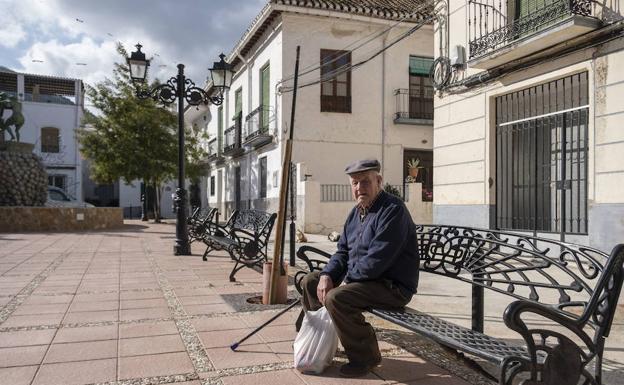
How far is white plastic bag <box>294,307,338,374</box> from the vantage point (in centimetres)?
304

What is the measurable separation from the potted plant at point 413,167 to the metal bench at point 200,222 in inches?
276

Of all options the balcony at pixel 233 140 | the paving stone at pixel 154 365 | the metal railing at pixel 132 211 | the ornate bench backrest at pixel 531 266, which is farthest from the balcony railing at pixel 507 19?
the metal railing at pixel 132 211

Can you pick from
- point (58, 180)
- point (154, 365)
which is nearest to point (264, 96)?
point (154, 365)

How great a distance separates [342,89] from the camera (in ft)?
52.9

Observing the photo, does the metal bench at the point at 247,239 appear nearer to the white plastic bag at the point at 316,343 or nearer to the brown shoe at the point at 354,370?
the white plastic bag at the point at 316,343

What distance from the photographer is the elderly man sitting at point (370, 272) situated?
2.98 m

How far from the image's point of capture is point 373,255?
9.78ft

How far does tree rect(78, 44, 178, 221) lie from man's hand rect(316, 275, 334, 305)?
16.4m

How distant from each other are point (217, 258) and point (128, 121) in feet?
38.4

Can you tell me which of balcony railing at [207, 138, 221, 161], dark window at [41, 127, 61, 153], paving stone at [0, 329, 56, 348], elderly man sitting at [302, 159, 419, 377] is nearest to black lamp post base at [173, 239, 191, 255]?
paving stone at [0, 329, 56, 348]

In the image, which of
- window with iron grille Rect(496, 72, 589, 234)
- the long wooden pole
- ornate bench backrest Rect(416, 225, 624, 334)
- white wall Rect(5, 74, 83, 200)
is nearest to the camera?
ornate bench backrest Rect(416, 225, 624, 334)

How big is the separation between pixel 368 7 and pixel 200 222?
29.7 feet

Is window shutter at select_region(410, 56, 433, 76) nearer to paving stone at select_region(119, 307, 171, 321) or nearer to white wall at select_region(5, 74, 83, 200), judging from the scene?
paving stone at select_region(119, 307, 171, 321)

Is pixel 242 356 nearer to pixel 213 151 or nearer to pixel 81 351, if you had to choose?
pixel 81 351
